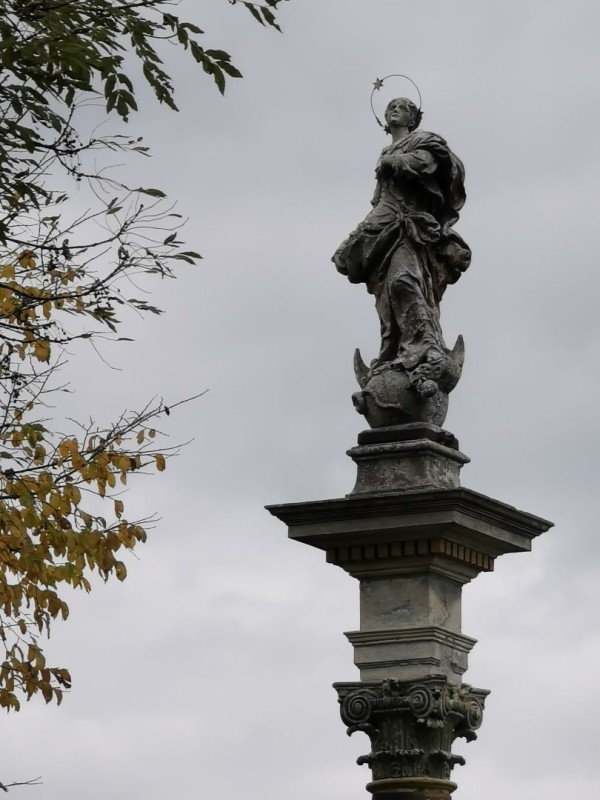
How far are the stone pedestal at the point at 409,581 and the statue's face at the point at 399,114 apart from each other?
221 centimetres

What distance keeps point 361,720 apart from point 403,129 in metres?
3.97

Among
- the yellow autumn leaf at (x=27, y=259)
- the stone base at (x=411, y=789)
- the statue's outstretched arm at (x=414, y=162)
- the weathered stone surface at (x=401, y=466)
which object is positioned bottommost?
the stone base at (x=411, y=789)

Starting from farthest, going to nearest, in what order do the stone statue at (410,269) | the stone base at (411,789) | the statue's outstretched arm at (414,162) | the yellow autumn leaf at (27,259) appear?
the statue's outstretched arm at (414,162)
the stone statue at (410,269)
the yellow autumn leaf at (27,259)
the stone base at (411,789)

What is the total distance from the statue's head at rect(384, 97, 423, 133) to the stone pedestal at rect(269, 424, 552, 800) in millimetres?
2216

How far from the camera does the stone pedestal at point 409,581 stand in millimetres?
12633

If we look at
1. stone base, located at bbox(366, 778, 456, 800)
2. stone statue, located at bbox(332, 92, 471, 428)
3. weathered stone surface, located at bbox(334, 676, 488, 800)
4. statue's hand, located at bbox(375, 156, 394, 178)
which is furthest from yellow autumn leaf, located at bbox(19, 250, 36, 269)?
stone base, located at bbox(366, 778, 456, 800)

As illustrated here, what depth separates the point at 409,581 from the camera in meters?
13.0

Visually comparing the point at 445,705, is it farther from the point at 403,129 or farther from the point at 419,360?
the point at 403,129

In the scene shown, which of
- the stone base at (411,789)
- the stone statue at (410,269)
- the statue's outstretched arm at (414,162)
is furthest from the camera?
the statue's outstretched arm at (414,162)

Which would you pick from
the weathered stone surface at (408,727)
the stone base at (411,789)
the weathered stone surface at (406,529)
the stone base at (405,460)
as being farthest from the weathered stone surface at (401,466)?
the stone base at (411,789)

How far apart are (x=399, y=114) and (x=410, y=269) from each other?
1188 mm

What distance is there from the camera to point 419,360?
13391 millimetres

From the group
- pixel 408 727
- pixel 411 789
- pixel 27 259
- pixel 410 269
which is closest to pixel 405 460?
pixel 410 269

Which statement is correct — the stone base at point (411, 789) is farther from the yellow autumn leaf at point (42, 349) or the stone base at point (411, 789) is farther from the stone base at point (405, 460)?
the yellow autumn leaf at point (42, 349)
